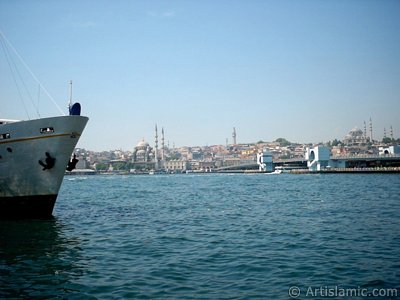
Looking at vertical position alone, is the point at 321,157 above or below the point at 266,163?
above

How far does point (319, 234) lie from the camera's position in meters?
15.9

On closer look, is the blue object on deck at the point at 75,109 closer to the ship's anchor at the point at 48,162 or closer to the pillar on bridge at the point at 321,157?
the ship's anchor at the point at 48,162

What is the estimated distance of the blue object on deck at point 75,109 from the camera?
21389 mm

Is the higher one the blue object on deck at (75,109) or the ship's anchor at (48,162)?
the blue object on deck at (75,109)

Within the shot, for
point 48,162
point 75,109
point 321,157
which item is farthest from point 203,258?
point 321,157

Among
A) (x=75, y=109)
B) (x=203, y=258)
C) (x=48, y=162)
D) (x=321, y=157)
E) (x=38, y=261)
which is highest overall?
(x=75, y=109)

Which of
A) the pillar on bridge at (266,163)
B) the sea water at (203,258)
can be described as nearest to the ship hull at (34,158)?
the sea water at (203,258)

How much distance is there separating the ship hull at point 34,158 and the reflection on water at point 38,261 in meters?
2.77

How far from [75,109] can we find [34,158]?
12.2ft

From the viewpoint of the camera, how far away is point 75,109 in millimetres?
21453

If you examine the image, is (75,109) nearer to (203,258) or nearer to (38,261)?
(38,261)

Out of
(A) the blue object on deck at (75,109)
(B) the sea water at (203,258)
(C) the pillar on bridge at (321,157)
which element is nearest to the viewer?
(B) the sea water at (203,258)

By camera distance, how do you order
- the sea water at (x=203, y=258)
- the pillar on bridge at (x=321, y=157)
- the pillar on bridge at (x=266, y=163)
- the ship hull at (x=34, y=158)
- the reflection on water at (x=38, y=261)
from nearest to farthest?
the sea water at (x=203, y=258) → the reflection on water at (x=38, y=261) → the ship hull at (x=34, y=158) → the pillar on bridge at (x=321, y=157) → the pillar on bridge at (x=266, y=163)

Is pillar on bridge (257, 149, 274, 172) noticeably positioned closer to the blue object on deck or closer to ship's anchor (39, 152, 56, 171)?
the blue object on deck
